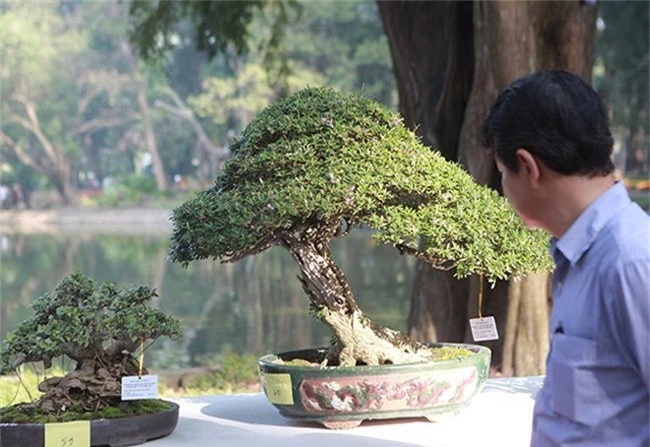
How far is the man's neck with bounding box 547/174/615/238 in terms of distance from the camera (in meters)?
1.33

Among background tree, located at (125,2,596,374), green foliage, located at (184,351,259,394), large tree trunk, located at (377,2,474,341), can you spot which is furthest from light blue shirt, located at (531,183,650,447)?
green foliage, located at (184,351,259,394)

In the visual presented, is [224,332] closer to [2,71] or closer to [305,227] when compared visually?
[305,227]

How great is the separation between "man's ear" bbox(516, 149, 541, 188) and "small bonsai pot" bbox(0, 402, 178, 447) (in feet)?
3.63

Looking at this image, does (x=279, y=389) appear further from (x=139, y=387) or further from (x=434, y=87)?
(x=434, y=87)

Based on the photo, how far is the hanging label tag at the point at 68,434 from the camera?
2084 millimetres

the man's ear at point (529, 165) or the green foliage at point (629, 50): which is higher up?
the green foliage at point (629, 50)

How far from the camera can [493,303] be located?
4.26 metres

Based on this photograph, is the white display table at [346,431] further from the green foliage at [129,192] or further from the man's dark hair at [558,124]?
the green foliage at [129,192]

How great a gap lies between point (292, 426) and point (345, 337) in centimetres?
23

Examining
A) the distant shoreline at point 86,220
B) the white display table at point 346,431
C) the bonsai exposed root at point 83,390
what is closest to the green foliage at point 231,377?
the white display table at point 346,431

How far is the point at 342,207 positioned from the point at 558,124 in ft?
3.33

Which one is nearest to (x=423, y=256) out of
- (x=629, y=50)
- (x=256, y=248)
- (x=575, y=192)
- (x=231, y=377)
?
(x=256, y=248)

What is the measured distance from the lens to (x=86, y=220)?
32875 mm

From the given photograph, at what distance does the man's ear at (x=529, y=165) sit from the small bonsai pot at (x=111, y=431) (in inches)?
43.6
